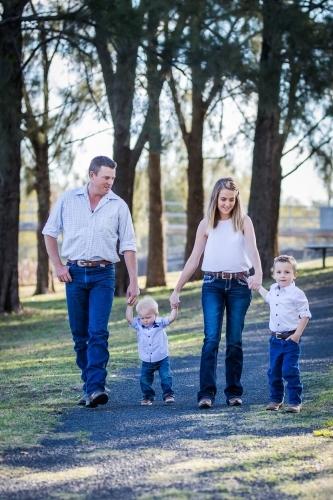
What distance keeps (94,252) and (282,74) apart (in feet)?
47.6

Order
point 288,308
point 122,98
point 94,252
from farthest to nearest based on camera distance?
point 122,98 → point 94,252 → point 288,308

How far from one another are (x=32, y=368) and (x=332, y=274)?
13.5 metres

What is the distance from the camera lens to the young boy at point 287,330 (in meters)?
7.80

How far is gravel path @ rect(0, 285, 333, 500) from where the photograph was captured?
5301 millimetres

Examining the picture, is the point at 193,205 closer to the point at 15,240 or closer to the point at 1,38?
the point at 15,240

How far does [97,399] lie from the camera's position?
8.10 m

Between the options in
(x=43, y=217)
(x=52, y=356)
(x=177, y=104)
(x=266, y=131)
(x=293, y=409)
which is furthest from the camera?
(x=43, y=217)

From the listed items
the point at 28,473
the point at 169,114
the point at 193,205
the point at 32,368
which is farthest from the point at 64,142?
the point at 28,473

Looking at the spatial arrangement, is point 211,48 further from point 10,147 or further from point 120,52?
point 10,147

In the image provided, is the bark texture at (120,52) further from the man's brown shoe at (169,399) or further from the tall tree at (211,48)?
the man's brown shoe at (169,399)

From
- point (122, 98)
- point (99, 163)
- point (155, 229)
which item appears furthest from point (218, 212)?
point (155, 229)

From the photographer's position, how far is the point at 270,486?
5.35 metres

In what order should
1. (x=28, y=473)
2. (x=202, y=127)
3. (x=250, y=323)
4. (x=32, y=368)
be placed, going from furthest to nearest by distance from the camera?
(x=202, y=127) < (x=250, y=323) < (x=32, y=368) < (x=28, y=473)

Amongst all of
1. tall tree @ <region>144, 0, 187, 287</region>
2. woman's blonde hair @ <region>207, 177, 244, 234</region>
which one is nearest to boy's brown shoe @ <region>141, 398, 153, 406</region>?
woman's blonde hair @ <region>207, 177, 244, 234</region>
